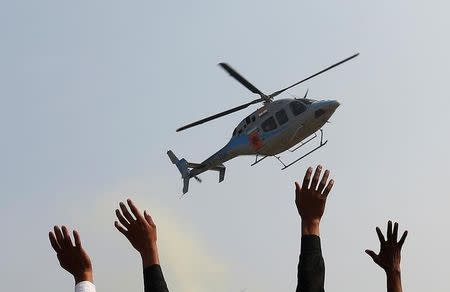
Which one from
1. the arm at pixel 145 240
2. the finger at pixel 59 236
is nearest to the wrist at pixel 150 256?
the arm at pixel 145 240

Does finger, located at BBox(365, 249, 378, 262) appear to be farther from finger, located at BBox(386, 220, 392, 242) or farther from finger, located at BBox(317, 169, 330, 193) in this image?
finger, located at BBox(317, 169, 330, 193)

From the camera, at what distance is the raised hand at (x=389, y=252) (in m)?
6.39

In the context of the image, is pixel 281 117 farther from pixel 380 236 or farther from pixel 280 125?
pixel 380 236

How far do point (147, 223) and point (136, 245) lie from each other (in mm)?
258

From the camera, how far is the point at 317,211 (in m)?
5.53

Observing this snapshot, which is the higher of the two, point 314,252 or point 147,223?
point 147,223

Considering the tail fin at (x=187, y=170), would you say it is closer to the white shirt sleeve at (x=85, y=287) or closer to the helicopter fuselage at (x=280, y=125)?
the helicopter fuselage at (x=280, y=125)

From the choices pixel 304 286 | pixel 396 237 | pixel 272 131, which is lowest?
pixel 304 286

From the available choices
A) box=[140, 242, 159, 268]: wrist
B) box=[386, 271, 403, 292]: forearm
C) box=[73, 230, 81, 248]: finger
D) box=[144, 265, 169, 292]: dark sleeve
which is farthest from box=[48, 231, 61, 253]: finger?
box=[386, 271, 403, 292]: forearm

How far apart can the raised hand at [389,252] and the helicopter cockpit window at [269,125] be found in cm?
2871

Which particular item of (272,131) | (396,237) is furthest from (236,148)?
(396,237)

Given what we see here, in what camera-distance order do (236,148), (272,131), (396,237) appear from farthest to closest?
(236,148)
(272,131)
(396,237)

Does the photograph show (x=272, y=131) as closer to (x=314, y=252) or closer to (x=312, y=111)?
(x=312, y=111)

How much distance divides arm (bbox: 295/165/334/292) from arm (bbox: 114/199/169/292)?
1.11 m
